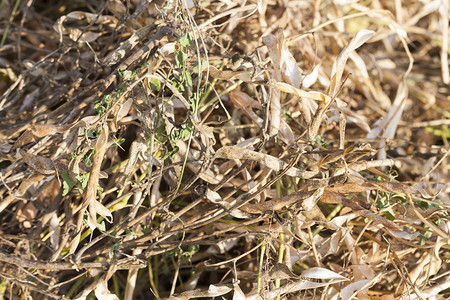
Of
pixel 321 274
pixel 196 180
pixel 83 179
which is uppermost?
pixel 83 179

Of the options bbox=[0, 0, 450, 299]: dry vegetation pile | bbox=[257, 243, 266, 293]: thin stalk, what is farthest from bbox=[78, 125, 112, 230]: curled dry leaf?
bbox=[257, 243, 266, 293]: thin stalk

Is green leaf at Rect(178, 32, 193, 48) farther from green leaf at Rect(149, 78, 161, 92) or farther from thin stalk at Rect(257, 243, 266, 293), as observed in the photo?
thin stalk at Rect(257, 243, 266, 293)

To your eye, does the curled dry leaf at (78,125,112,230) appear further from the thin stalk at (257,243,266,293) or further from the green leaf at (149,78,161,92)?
the thin stalk at (257,243,266,293)

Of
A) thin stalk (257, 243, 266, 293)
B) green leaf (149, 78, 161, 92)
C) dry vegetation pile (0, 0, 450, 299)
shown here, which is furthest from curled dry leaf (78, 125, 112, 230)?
thin stalk (257, 243, 266, 293)

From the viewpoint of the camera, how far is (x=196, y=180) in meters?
0.84

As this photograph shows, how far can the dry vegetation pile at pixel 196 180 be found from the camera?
29.4 inches

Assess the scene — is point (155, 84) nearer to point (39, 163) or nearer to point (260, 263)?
point (39, 163)

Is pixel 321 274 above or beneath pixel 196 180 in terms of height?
beneath

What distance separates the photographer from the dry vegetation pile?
2.45ft

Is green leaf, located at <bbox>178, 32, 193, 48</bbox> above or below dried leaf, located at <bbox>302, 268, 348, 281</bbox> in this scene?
above

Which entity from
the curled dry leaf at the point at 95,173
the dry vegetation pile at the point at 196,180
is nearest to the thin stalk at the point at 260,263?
the dry vegetation pile at the point at 196,180

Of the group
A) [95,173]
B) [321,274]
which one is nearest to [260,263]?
[321,274]

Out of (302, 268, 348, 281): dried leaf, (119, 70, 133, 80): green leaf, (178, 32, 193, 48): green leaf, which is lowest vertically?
(302, 268, 348, 281): dried leaf

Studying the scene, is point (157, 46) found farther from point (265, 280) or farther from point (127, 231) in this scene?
point (265, 280)
